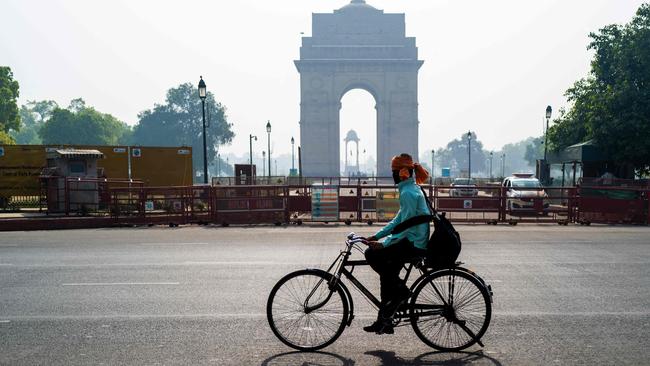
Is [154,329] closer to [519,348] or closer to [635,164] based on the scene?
[519,348]

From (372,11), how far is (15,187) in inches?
2806

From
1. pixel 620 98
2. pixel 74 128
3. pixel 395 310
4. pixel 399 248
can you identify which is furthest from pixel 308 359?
pixel 74 128

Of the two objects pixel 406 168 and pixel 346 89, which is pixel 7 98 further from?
pixel 406 168

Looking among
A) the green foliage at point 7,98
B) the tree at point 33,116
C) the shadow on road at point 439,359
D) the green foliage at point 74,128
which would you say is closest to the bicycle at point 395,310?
the shadow on road at point 439,359

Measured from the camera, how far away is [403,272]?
9.27m

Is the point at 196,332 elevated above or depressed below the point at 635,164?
below

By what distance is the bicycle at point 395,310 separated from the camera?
16.8 ft

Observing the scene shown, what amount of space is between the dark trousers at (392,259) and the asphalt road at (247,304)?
0.68m

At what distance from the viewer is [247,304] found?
7094 mm

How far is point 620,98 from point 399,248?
1158 inches

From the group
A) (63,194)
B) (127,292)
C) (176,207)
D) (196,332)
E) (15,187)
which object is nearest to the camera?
A: (196,332)

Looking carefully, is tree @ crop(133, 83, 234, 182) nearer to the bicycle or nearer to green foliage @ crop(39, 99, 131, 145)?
green foliage @ crop(39, 99, 131, 145)

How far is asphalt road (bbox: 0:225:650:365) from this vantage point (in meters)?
5.19

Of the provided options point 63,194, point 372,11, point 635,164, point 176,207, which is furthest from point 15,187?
point 372,11
